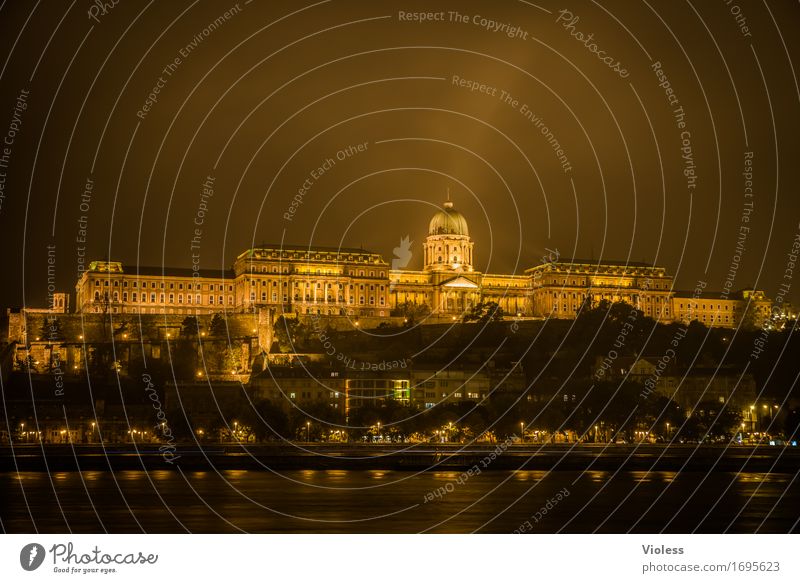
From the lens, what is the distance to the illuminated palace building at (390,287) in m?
112

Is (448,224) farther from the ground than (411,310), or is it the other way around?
(448,224)

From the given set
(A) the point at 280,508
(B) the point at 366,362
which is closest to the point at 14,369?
(B) the point at 366,362

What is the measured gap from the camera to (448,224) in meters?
132

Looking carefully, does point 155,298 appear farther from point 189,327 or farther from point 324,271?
point 324,271

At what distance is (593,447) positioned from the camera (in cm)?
6881

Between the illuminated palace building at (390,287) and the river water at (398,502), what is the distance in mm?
49595

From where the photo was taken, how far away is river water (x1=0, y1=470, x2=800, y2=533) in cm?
3845

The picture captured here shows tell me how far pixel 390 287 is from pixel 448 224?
46.1ft

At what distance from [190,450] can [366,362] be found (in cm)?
2266

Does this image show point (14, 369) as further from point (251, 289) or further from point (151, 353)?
point (251, 289)

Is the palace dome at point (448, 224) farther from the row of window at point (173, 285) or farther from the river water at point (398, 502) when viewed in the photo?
the river water at point (398, 502)

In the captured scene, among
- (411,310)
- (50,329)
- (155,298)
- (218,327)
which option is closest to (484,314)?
(411,310)
